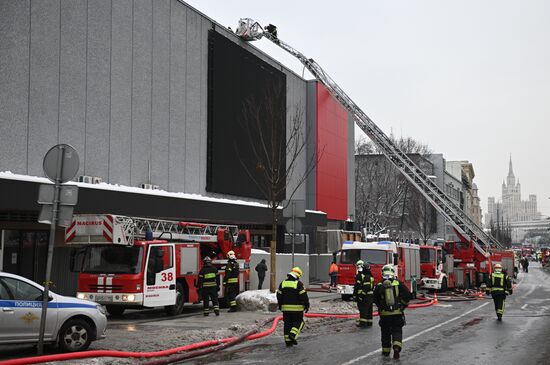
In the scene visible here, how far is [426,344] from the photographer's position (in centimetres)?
1363

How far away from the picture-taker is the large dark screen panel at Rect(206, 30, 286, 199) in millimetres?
30906

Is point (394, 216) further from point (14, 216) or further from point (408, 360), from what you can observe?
point (408, 360)

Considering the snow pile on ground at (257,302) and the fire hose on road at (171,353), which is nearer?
the fire hose on road at (171,353)

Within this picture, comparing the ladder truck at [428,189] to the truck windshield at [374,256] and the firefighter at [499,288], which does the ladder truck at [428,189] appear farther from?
the firefighter at [499,288]

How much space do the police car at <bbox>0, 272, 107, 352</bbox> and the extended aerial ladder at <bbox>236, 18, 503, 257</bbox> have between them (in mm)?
24448

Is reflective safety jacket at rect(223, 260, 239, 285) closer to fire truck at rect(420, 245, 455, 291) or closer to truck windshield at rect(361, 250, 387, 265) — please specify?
truck windshield at rect(361, 250, 387, 265)

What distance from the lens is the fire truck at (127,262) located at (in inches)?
677

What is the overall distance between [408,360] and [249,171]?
22917 mm

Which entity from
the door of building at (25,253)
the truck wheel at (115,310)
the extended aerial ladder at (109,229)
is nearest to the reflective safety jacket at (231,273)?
the extended aerial ladder at (109,229)

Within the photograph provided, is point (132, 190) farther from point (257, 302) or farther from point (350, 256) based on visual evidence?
point (350, 256)

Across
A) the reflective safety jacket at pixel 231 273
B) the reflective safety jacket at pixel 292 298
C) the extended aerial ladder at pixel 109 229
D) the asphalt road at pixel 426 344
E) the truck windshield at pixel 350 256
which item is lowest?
the asphalt road at pixel 426 344

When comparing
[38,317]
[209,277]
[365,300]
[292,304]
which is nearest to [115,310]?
[209,277]

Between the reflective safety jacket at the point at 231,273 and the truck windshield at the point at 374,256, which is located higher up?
the truck windshield at the point at 374,256

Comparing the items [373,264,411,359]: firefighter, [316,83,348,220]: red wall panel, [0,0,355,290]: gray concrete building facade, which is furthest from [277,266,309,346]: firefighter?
[316,83,348,220]: red wall panel
